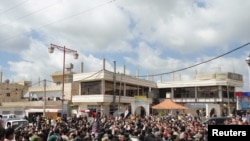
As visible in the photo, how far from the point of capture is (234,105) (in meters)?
55.4

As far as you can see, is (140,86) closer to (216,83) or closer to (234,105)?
(216,83)

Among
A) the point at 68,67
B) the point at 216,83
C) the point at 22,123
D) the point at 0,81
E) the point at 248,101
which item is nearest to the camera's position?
the point at 22,123

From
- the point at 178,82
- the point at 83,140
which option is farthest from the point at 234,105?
the point at 83,140

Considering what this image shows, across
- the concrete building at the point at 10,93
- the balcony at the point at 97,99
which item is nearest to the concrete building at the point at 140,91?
the balcony at the point at 97,99

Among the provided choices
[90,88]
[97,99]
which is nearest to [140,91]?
[90,88]

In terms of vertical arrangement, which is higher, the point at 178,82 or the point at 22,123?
the point at 178,82

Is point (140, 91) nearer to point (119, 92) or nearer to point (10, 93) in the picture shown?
point (119, 92)

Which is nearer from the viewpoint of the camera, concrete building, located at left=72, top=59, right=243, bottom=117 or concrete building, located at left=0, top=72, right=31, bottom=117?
concrete building, located at left=72, top=59, right=243, bottom=117

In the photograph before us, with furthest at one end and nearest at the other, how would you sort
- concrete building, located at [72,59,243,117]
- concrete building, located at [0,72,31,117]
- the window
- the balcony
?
concrete building, located at [0,72,31,117] < the window < concrete building, located at [72,59,243,117] < the balcony

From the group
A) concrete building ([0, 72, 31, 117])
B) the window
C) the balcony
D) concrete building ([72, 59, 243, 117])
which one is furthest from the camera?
concrete building ([0, 72, 31, 117])

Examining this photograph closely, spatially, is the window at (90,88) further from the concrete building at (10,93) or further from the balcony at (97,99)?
the concrete building at (10,93)

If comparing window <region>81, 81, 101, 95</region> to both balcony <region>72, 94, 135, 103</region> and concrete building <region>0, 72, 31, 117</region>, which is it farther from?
concrete building <region>0, 72, 31, 117</region>

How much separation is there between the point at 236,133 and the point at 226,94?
49.2 meters

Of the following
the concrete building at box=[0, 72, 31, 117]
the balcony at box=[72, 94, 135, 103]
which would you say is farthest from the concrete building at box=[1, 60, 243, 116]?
the concrete building at box=[0, 72, 31, 117]
